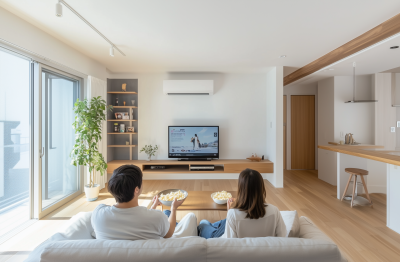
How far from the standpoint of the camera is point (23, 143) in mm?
2725

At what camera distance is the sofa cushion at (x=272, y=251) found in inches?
38.5

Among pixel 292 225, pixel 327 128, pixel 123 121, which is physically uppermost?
pixel 123 121

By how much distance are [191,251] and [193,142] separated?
12.4 ft

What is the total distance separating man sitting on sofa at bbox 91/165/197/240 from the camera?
1.20m

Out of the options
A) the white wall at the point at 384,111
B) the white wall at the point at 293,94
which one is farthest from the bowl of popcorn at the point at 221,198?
the white wall at the point at 293,94

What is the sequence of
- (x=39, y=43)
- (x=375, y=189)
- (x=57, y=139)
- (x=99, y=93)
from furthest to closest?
(x=99, y=93) → (x=375, y=189) → (x=57, y=139) → (x=39, y=43)

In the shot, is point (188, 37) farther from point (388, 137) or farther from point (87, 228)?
point (388, 137)

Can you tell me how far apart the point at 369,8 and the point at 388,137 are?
3.41 m

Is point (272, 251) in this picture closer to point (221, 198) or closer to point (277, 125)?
point (221, 198)

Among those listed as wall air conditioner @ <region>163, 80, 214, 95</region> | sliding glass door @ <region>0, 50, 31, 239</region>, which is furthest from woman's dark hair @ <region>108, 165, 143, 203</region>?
wall air conditioner @ <region>163, 80, 214, 95</region>

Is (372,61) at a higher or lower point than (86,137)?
higher

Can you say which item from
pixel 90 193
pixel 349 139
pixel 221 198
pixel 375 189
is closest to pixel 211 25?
pixel 221 198

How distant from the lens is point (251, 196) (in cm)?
133

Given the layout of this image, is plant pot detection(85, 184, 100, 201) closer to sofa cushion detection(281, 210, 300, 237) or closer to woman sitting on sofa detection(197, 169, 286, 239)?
woman sitting on sofa detection(197, 169, 286, 239)
